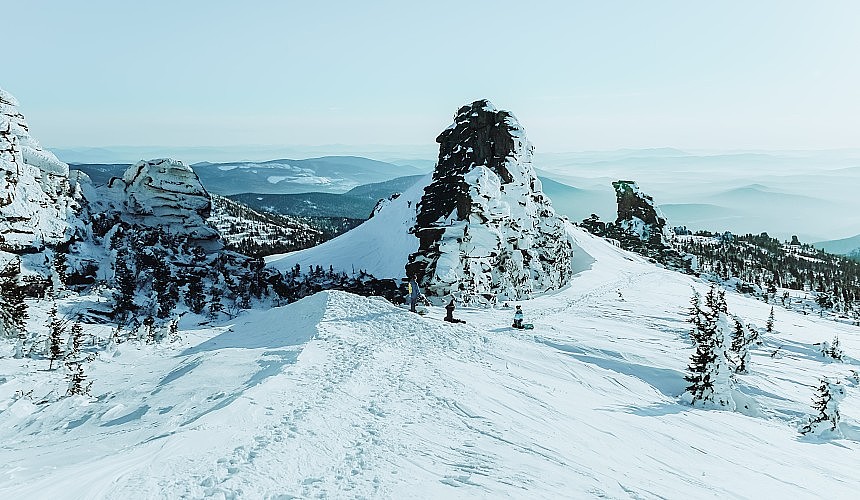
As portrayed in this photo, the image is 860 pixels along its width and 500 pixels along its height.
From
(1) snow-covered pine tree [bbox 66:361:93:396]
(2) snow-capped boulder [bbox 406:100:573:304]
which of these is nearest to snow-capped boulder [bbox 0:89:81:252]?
(1) snow-covered pine tree [bbox 66:361:93:396]

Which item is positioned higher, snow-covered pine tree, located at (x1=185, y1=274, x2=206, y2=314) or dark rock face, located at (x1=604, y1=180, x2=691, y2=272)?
dark rock face, located at (x1=604, y1=180, x2=691, y2=272)

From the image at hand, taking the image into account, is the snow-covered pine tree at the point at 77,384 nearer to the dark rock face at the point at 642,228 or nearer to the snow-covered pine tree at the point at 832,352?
the snow-covered pine tree at the point at 832,352

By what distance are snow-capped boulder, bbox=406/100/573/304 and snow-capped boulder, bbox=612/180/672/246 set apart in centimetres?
5674

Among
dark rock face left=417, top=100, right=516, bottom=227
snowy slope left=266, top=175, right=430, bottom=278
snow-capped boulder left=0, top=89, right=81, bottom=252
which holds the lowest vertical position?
snowy slope left=266, top=175, right=430, bottom=278

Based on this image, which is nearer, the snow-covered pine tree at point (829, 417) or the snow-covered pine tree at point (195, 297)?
the snow-covered pine tree at point (829, 417)

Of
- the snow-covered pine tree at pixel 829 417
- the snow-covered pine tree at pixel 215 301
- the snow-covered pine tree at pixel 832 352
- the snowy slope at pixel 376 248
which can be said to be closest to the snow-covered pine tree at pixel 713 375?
the snow-covered pine tree at pixel 829 417

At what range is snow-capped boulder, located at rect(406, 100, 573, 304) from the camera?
39750 mm

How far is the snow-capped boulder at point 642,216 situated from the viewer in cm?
10631

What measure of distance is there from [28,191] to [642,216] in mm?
109532

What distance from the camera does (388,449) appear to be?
984 cm

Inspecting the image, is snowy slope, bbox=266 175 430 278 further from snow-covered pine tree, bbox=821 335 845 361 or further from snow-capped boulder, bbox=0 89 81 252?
snow-covered pine tree, bbox=821 335 845 361

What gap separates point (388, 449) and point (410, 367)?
25.3 feet

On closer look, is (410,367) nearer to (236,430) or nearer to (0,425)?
(236,430)

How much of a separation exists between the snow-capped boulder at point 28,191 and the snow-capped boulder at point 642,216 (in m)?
104
